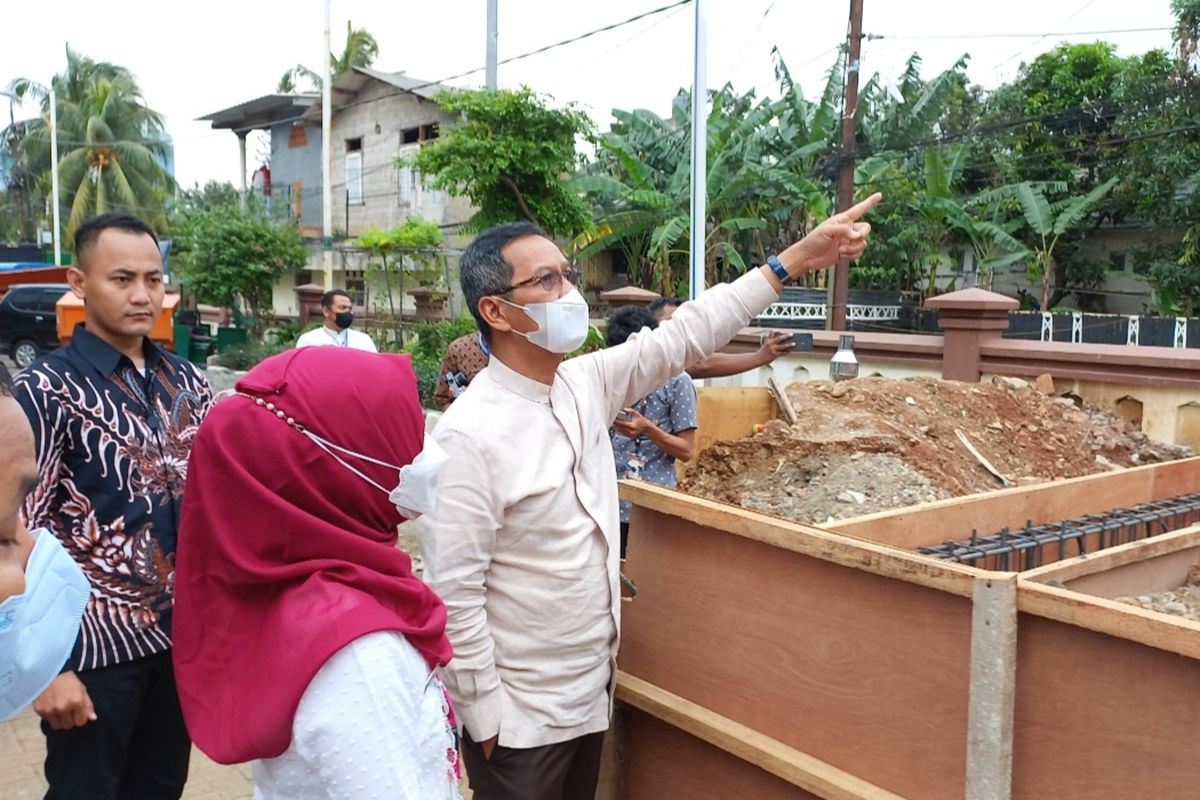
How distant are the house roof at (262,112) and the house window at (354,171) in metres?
1.88

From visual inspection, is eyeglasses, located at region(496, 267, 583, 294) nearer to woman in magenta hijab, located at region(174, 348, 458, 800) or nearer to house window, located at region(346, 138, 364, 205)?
Result: woman in magenta hijab, located at region(174, 348, 458, 800)

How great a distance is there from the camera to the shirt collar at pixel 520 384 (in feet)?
6.64

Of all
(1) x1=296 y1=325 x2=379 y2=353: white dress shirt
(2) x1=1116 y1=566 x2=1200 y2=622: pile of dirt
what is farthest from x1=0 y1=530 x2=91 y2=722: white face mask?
(1) x1=296 y1=325 x2=379 y2=353: white dress shirt

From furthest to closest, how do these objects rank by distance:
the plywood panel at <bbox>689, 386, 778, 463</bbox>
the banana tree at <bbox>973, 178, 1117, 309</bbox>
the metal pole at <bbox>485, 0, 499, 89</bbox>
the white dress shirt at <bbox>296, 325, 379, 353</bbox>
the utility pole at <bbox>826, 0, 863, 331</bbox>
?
the banana tree at <bbox>973, 178, 1117, 309</bbox>, the metal pole at <bbox>485, 0, 499, 89</bbox>, the utility pole at <bbox>826, 0, 863, 331</bbox>, the white dress shirt at <bbox>296, 325, 379, 353</bbox>, the plywood panel at <bbox>689, 386, 778, 463</bbox>

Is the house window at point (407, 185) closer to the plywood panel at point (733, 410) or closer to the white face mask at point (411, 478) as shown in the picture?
the plywood panel at point (733, 410)

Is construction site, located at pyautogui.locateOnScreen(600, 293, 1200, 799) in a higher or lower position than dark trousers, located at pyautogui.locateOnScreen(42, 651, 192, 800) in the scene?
higher

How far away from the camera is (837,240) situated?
A: 2328 mm

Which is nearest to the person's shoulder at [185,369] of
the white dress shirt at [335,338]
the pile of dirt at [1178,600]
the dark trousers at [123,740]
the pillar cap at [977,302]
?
the dark trousers at [123,740]

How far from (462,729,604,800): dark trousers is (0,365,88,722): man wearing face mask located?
2.84ft

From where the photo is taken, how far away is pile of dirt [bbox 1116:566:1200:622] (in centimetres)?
203

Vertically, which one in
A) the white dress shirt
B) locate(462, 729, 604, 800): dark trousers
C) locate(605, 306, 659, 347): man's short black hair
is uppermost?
locate(605, 306, 659, 347): man's short black hair

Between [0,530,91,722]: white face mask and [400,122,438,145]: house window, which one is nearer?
[0,530,91,722]: white face mask

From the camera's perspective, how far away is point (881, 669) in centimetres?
179

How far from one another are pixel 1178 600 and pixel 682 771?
47.0 inches
